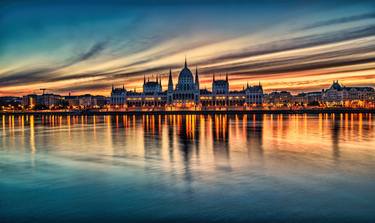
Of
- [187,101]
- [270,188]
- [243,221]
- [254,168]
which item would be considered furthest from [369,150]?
[187,101]

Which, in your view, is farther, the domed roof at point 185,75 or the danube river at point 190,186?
the domed roof at point 185,75

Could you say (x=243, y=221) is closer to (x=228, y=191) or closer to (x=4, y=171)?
(x=228, y=191)

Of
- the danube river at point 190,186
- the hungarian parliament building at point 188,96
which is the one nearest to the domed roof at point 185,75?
the hungarian parliament building at point 188,96

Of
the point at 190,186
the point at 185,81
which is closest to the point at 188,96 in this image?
the point at 185,81

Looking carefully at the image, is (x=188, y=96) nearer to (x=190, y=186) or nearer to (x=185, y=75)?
(x=185, y=75)

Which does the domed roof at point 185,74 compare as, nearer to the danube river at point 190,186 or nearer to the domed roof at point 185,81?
the domed roof at point 185,81

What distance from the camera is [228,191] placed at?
1295 cm

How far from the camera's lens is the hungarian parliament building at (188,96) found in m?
164

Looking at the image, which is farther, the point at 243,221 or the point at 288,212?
the point at 288,212

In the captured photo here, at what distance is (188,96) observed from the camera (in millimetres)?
162875

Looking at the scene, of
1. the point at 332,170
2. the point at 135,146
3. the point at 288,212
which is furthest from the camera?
the point at 135,146

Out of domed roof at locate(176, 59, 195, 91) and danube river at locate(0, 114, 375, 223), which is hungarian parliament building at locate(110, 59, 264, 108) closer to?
A: domed roof at locate(176, 59, 195, 91)

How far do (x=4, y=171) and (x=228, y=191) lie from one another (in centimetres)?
1226

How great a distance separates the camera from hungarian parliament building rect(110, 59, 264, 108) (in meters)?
164
